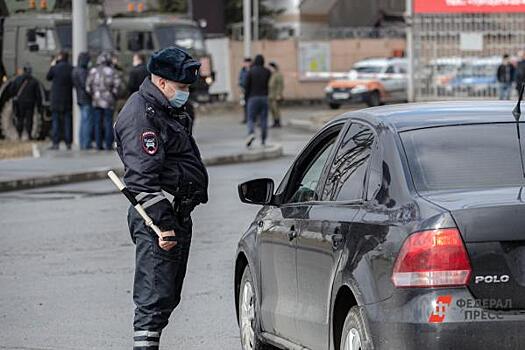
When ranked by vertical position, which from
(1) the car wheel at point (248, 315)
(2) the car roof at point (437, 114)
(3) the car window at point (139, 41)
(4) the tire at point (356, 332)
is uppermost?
(3) the car window at point (139, 41)

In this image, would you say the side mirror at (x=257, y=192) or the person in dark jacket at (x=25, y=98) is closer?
the side mirror at (x=257, y=192)

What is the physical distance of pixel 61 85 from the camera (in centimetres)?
2723

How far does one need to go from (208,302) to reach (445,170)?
468 centimetres

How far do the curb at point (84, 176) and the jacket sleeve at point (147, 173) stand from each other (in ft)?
45.1

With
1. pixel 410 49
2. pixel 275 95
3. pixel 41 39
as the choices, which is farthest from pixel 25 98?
pixel 410 49

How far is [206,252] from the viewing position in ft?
43.8

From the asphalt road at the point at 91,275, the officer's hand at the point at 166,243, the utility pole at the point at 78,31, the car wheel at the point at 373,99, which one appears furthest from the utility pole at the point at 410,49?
the officer's hand at the point at 166,243

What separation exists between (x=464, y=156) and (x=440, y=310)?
37.0 inches

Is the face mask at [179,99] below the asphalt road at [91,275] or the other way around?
the other way around

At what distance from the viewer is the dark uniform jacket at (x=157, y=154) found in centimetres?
732

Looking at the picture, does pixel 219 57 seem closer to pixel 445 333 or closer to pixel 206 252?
pixel 206 252

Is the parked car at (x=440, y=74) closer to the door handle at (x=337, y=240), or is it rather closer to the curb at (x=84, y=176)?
the curb at (x=84, y=176)

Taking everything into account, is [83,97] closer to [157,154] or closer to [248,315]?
[248,315]

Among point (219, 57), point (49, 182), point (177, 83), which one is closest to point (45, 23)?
point (49, 182)
